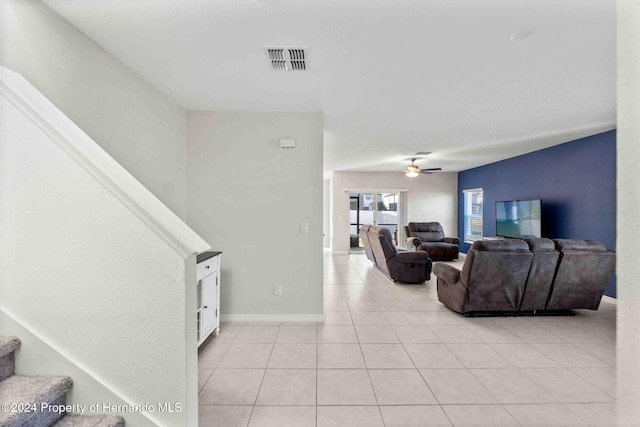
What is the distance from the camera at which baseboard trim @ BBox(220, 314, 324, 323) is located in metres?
3.32

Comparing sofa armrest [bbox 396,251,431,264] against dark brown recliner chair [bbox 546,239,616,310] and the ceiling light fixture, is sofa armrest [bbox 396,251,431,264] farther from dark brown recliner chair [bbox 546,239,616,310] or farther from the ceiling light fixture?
the ceiling light fixture

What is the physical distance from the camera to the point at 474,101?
A: 3.17 meters

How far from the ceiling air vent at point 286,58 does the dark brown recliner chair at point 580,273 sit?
3692 millimetres

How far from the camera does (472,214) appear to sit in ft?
27.5

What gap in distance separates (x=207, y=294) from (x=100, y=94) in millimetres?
1907

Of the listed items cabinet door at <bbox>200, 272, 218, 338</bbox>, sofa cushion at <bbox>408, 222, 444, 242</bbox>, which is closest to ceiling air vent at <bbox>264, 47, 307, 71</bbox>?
cabinet door at <bbox>200, 272, 218, 338</bbox>

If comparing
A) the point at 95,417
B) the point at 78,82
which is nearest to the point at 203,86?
the point at 78,82

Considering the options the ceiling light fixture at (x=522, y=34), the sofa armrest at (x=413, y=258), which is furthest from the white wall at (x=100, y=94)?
the sofa armrest at (x=413, y=258)

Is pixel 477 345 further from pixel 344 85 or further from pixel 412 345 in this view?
pixel 344 85

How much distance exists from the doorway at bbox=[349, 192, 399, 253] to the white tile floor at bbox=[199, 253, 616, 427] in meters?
5.68

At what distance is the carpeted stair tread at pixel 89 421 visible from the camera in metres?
1.32

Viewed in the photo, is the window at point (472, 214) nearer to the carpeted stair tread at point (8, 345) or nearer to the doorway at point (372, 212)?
the doorway at point (372, 212)

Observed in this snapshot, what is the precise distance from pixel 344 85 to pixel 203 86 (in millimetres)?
1388

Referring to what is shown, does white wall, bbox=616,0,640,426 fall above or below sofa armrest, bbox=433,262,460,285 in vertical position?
above
